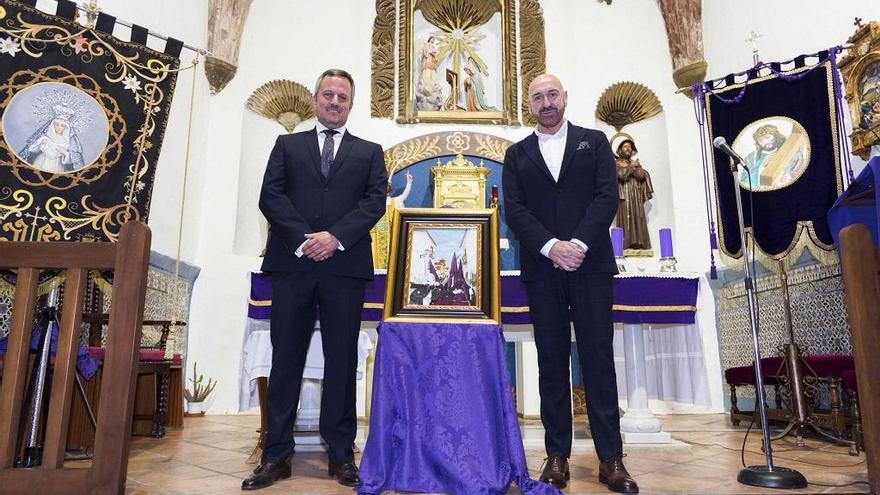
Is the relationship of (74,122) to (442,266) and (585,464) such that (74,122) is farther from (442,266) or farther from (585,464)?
(585,464)

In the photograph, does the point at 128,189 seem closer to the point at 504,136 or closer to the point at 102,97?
the point at 102,97

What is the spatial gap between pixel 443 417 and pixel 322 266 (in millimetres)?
869

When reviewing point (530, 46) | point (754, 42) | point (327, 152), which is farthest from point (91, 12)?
point (754, 42)

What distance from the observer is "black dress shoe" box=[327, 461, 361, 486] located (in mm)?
2607

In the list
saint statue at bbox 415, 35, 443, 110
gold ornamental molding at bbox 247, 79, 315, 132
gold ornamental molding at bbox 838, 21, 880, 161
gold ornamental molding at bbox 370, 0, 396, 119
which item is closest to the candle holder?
gold ornamental molding at bbox 838, 21, 880, 161

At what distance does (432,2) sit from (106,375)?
6.44 metres

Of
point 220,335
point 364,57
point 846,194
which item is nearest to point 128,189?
point 220,335

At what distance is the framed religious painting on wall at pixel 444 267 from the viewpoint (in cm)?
277

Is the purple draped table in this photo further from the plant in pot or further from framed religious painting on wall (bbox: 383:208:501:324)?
the plant in pot

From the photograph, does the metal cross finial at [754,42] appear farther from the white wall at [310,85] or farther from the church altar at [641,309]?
the church altar at [641,309]

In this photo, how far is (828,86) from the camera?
4.95m

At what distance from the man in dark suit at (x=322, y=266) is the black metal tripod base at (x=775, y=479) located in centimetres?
168

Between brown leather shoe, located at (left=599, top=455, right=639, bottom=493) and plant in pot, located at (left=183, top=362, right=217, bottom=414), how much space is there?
4.59 meters

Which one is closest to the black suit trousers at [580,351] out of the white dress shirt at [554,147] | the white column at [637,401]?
the white dress shirt at [554,147]
